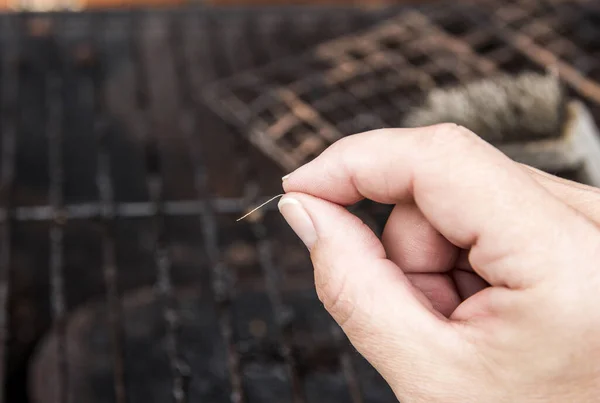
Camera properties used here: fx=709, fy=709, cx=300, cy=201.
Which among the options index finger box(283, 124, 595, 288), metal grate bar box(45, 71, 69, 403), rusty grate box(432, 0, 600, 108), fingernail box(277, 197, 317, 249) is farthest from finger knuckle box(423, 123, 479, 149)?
rusty grate box(432, 0, 600, 108)

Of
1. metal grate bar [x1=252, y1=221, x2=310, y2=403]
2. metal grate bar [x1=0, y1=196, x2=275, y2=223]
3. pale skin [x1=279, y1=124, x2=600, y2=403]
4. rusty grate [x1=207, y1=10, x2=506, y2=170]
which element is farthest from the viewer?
rusty grate [x1=207, y1=10, x2=506, y2=170]

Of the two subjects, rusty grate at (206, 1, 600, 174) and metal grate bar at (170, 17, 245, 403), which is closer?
metal grate bar at (170, 17, 245, 403)

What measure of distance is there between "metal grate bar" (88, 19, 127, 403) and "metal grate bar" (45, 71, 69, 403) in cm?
6

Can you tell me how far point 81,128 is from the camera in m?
1.17

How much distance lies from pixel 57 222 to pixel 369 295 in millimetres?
661

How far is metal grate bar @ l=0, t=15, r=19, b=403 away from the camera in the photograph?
34.5 inches

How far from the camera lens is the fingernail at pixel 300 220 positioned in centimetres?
53

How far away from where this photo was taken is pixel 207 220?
41.0 inches

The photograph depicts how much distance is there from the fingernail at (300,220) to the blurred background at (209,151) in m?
0.31

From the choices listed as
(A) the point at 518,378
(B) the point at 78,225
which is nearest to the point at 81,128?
(B) the point at 78,225

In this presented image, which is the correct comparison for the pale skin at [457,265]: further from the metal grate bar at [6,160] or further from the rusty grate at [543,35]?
the rusty grate at [543,35]

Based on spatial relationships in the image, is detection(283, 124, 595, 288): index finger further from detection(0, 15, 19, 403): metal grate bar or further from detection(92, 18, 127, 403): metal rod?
detection(0, 15, 19, 403): metal grate bar

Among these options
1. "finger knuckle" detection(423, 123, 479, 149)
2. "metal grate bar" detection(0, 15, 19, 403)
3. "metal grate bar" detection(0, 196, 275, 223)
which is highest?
"finger knuckle" detection(423, 123, 479, 149)

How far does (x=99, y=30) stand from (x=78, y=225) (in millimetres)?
439
